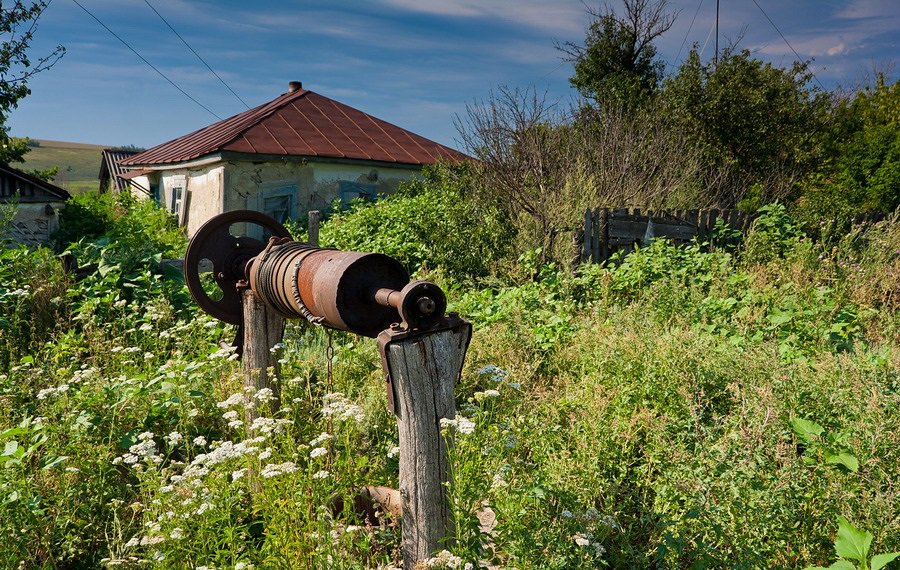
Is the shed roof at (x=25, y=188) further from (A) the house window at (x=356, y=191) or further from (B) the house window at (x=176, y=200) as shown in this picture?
(A) the house window at (x=356, y=191)

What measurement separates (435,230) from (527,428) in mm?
6789

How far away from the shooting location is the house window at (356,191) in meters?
15.0

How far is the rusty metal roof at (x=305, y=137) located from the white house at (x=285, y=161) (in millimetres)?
28

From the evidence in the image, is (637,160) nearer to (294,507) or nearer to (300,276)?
(300,276)

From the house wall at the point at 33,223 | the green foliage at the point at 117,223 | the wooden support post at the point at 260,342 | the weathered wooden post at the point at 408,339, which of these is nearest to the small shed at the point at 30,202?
the house wall at the point at 33,223

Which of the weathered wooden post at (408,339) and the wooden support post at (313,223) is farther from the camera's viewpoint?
the wooden support post at (313,223)

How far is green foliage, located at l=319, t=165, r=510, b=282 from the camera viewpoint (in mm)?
9664

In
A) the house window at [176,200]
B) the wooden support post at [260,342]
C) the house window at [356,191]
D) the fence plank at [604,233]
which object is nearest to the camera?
the wooden support post at [260,342]

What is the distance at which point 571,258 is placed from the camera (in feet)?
28.2

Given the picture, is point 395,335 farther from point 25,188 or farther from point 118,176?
point 118,176

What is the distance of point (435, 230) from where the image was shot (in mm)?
10438

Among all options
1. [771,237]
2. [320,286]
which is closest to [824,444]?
[320,286]

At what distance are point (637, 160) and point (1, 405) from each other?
31.1ft

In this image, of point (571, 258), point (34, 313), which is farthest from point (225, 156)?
point (571, 258)
